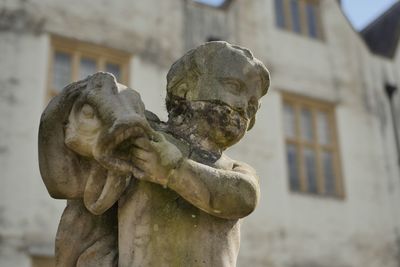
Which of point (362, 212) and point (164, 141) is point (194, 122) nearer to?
point (164, 141)

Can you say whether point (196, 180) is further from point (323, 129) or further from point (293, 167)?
point (323, 129)

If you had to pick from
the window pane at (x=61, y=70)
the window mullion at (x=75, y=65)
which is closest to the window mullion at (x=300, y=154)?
the window mullion at (x=75, y=65)

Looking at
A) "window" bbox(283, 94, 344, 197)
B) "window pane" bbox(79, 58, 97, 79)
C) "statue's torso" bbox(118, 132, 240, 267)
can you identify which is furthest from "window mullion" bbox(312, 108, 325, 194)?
"statue's torso" bbox(118, 132, 240, 267)

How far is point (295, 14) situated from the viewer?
1400 centimetres

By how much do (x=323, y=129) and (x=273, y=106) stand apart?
1.48m

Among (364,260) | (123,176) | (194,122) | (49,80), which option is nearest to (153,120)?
(194,122)

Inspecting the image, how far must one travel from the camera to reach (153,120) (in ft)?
8.56

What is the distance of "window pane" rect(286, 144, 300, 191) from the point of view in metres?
12.1

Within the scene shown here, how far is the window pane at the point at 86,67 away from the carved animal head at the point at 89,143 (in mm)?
8389

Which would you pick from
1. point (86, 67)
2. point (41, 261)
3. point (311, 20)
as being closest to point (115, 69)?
point (86, 67)

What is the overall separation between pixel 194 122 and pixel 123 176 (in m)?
0.43

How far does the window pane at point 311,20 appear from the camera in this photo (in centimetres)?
1398

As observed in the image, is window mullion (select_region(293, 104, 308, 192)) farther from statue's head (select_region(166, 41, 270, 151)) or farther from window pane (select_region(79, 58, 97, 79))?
statue's head (select_region(166, 41, 270, 151))

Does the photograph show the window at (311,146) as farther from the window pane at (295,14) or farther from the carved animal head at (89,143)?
the carved animal head at (89,143)
